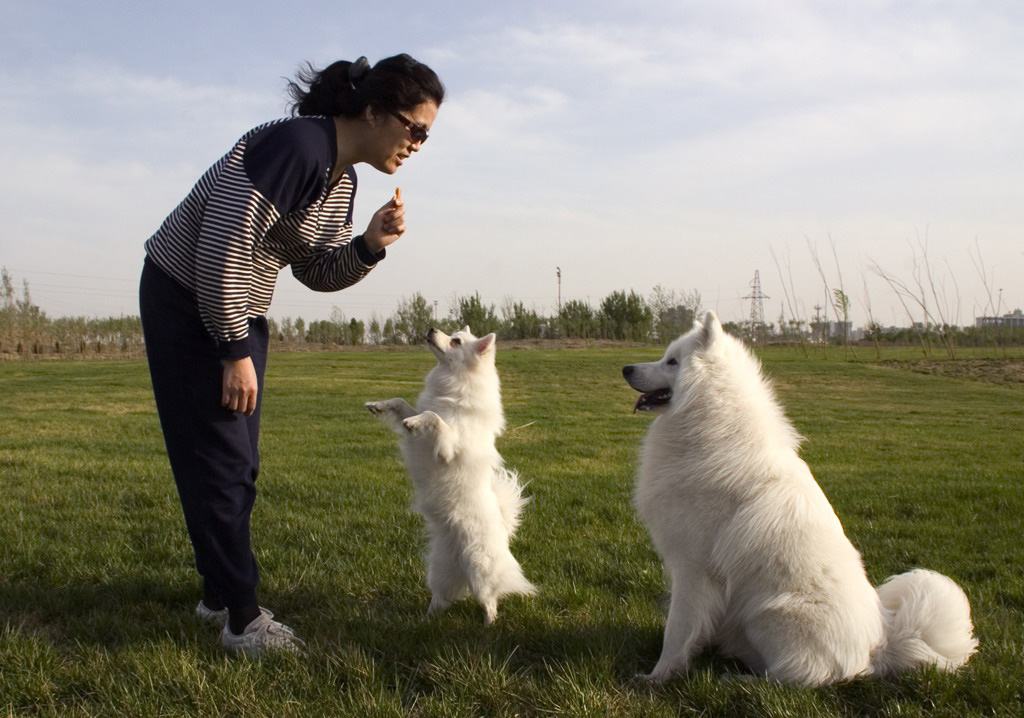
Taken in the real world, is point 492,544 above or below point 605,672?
above

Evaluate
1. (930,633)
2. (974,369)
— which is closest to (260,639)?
(930,633)

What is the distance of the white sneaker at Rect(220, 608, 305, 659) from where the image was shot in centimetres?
292

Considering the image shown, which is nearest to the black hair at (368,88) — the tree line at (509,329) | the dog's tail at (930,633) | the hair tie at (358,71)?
the hair tie at (358,71)

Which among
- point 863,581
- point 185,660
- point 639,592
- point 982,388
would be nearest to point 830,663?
point 863,581

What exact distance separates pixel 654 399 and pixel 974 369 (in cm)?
2626

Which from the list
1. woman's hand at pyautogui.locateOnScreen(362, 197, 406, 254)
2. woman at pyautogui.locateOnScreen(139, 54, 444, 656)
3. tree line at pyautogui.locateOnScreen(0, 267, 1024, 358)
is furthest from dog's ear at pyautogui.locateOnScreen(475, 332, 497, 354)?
tree line at pyautogui.locateOnScreen(0, 267, 1024, 358)

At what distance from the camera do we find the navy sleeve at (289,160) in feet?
8.41

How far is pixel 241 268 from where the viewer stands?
2.54m

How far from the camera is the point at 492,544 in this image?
149 inches

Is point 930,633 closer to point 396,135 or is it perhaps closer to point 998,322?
point 396,135

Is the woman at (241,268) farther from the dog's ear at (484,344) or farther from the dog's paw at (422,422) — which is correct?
the dog's ear at (484,344)

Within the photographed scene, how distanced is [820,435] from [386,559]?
31.7ft

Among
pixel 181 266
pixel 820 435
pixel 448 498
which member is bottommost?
pixel 820 435

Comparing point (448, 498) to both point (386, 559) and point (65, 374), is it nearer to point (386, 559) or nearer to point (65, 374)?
point (386, 559)
